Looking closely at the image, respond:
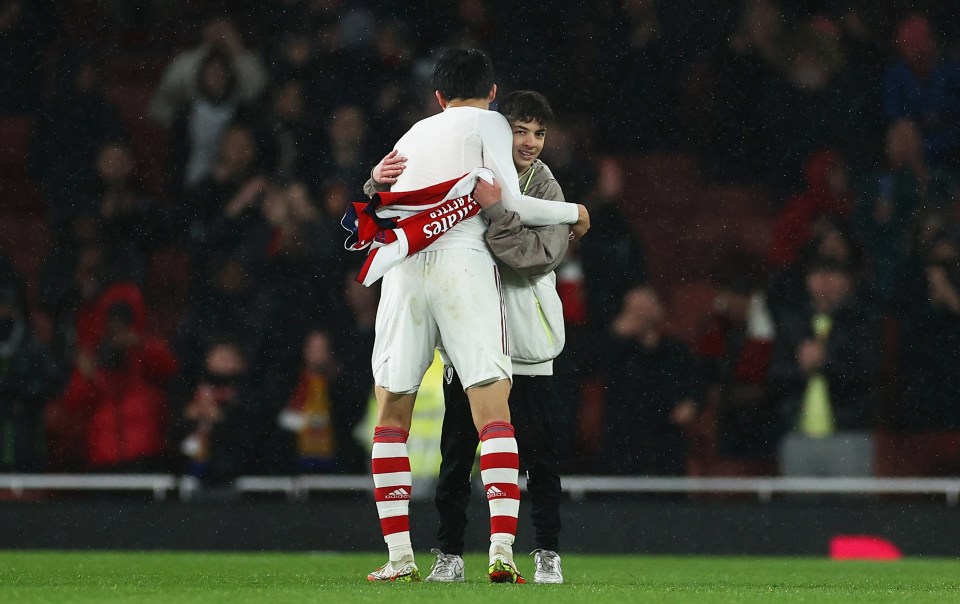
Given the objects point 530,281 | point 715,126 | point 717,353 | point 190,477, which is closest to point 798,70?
point 715,126

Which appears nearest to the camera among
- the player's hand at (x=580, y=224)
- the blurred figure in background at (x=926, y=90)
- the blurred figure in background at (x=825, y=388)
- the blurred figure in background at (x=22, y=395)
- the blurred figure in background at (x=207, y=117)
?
the player's hand at (x=580, y=224)

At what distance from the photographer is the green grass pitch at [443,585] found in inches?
170

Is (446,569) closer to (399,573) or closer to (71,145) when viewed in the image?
(399,573)

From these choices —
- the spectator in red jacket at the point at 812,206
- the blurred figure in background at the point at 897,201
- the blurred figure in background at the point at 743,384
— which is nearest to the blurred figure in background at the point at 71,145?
the blurred figure in background at the point at 743,384

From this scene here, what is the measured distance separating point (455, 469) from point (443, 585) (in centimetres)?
67

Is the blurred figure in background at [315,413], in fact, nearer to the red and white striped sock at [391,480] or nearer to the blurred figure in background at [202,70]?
the blurred figure in background at [202,70]

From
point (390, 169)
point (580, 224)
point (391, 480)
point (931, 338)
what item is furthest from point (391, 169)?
point (931, 338)

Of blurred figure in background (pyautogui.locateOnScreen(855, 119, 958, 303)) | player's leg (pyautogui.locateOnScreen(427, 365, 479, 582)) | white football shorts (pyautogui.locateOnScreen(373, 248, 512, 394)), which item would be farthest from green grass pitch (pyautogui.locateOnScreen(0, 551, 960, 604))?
blurred figure in background (pyautogui.locateOnScreen(855, 119, 958, 303))

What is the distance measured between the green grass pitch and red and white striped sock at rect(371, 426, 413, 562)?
212 mm

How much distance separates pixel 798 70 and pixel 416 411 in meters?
3.80

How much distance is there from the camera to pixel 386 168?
5.08 meters

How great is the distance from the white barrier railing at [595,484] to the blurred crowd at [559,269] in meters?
0.16

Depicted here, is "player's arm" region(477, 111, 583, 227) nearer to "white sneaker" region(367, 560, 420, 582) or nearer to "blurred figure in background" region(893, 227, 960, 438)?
"white sneaker" region(367, 560, 420, 582)

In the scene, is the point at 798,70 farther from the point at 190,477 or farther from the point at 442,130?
the point at 442,130
